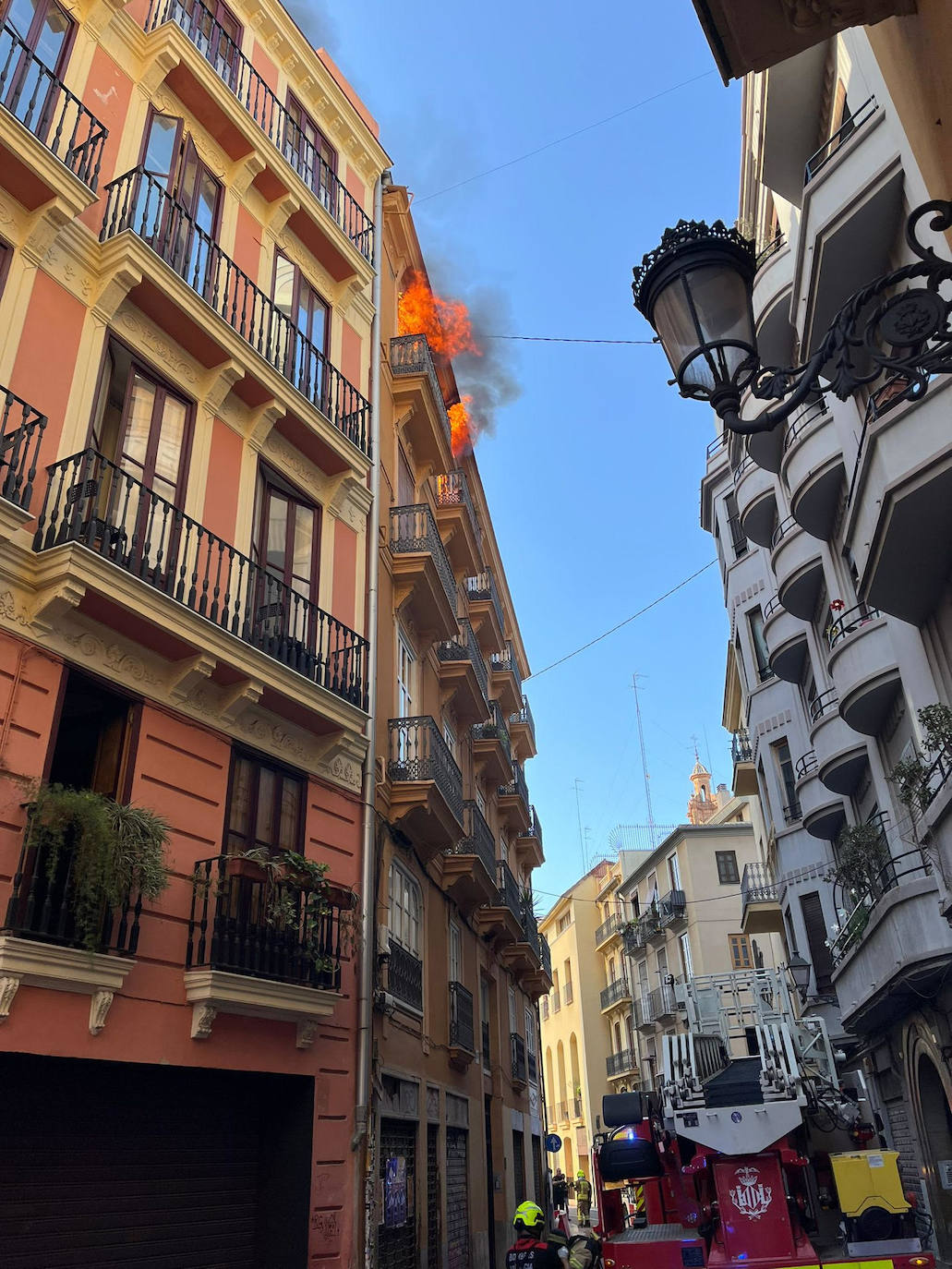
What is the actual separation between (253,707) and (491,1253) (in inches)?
529

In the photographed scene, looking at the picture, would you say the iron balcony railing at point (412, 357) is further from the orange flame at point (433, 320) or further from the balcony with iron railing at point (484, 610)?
the balcony with iron railing at point (484, 610)

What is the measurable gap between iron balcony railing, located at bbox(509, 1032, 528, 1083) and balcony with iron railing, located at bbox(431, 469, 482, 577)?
12.1m

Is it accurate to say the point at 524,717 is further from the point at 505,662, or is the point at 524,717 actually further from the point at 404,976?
the point at 404,976

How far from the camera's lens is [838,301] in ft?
38.9

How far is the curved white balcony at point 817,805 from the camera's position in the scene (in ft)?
59.8

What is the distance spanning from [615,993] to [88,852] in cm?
5525

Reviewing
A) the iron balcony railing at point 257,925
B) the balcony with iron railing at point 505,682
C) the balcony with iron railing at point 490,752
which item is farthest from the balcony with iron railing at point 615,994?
the iron balcony railing at point 257,925

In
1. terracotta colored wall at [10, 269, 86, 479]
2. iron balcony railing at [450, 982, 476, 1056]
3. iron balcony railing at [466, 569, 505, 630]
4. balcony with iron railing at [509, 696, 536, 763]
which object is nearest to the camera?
terracotta colored wall at [10, 269, 86, 479]

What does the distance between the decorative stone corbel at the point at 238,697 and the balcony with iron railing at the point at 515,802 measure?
15.8 meters

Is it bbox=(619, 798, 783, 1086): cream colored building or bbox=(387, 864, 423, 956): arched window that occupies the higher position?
bbox=(619, 798, 783, 1086): cream colored building

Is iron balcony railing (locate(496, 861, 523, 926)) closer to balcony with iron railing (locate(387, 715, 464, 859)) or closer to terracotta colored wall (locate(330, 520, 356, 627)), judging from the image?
balcony with iron railing (locate(387, 715, 464, 859))

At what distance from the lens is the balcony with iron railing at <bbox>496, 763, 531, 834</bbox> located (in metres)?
26.4

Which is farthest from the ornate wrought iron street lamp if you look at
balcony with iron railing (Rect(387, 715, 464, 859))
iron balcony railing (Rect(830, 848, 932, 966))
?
balcony with iron railing (Rect(387, 715, 464, 859))

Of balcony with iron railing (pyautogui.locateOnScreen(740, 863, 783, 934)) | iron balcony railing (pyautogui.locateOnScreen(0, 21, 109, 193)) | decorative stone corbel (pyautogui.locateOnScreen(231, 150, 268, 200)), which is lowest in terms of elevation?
balcony with iron railing (pyautogui.locateOnScreen(740, 863, 783, 934))
